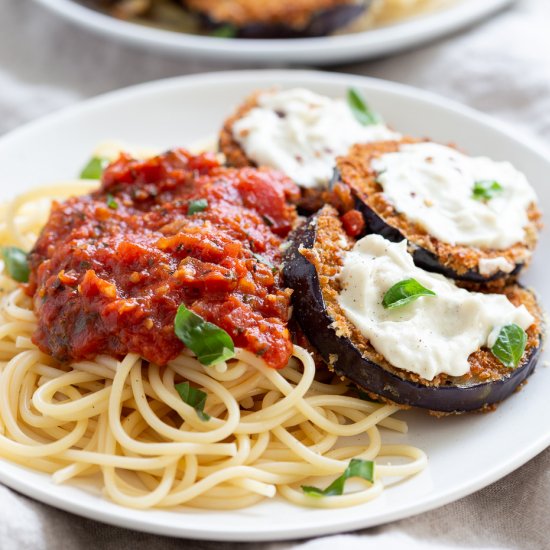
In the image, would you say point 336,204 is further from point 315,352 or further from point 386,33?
point 386,33

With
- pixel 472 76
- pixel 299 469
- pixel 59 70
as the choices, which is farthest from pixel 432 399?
pixel 59 70

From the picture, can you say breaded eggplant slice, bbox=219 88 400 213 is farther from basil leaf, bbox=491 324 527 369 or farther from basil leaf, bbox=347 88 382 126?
basil leaf, bbox=491 324 527 369

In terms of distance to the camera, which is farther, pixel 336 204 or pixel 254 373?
pixel 336 204

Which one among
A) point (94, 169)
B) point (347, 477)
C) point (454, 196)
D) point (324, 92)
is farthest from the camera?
point (324, 92)

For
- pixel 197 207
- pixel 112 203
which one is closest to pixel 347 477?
pixel 197 207

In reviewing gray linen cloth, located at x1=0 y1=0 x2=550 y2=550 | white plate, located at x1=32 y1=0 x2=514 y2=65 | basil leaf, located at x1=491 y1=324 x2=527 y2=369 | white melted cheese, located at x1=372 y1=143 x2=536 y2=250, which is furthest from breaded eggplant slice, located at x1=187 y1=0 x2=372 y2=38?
basil leaf, located at x1=491 y1=324 x2=527 y2=369

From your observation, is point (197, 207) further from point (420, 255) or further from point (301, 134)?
point (420, 255)
